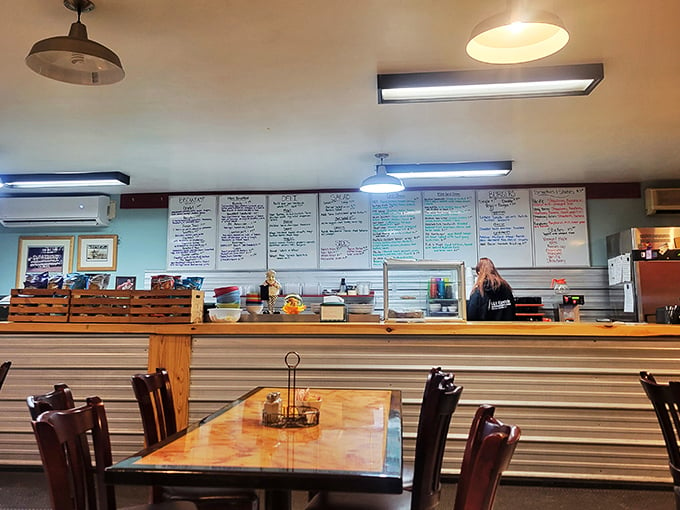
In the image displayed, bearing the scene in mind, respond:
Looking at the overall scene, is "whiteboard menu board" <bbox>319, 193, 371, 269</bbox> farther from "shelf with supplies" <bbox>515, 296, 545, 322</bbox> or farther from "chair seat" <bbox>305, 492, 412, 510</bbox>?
"chair seat" <bbox>305, 492, 412, 510</bbox>

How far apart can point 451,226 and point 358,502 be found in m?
4.84

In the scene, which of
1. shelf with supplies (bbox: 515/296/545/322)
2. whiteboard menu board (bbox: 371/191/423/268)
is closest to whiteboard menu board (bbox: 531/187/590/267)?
shelf with supplies (bbox: 515/296/545/322)

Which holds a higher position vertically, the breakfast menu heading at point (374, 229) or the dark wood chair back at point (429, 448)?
the breakfast menu heading at point (374, 229)

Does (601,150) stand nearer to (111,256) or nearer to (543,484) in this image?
(543,484)

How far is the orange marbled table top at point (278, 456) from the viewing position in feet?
4.44

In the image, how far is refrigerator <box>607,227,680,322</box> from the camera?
545 centimetres

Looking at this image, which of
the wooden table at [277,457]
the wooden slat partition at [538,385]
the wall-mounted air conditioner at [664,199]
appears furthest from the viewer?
the wall-mounted air conditioner at [664,199]

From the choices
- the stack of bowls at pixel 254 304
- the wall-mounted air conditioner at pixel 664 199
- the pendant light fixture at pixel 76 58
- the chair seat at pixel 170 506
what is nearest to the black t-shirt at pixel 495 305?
the wall-mounted air conditioner at pixel 664 199

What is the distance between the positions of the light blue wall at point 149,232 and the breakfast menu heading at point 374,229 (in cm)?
16

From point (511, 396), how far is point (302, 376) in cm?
142

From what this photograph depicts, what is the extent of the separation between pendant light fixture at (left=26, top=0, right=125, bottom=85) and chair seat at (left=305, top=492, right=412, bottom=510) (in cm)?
226

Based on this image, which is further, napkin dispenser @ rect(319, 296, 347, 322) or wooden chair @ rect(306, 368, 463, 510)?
napkin dispenser @ rect(319, 296, 347, 322)

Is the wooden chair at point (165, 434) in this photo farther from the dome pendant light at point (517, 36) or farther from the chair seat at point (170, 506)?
the dome pendant light at point (517, 36)

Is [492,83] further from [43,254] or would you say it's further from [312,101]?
[43,254]
